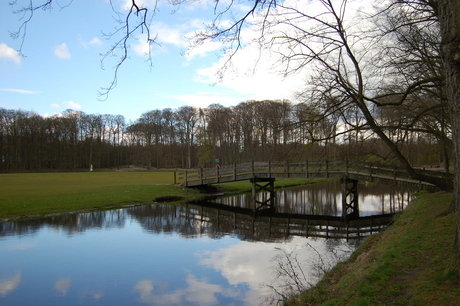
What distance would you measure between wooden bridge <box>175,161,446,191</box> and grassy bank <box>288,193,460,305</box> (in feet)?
30.4

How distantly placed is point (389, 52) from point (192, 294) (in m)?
9.01

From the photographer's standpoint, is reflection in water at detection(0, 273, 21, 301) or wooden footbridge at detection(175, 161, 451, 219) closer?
reflection in water at detection(0, 273, 21, 301)

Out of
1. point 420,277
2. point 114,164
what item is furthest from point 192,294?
point 114,164

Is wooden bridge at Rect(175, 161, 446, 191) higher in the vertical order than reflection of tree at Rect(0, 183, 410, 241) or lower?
higher

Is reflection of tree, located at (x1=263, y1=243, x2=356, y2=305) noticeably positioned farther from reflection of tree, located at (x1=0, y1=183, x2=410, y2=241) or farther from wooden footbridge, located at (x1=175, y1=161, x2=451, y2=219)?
wooden footbridge, located at (x1=175, y1=161, x2=451, y2=219)

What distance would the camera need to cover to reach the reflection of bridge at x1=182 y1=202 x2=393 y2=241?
570 inches

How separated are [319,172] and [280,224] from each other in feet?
13.8

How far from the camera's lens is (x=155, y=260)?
35.4 ft

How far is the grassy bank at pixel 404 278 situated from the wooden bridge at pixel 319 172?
30.4 feet

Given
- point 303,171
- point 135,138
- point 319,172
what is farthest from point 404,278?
point 135,138

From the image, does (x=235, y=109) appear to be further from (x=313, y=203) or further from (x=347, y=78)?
(x=347, y=78)

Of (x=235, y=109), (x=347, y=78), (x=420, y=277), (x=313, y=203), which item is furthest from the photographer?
(x=235, y=109)

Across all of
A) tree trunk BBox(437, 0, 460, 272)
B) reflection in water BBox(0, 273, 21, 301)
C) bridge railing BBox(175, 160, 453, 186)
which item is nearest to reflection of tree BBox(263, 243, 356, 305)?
tree trunk BBox(437, 0, 460, 272)

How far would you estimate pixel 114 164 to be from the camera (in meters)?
76.1
